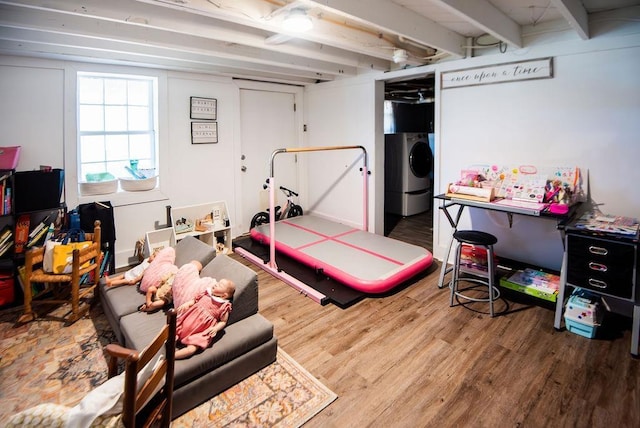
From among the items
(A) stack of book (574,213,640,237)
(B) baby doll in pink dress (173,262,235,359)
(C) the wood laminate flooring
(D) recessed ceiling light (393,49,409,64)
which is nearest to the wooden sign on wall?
(D) recessed ceiling light (393,49,409,64)

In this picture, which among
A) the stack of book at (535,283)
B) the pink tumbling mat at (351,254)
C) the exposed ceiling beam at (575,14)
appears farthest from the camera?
the pink tumbling mat at (351,254)

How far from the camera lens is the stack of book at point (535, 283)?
3.07 meters

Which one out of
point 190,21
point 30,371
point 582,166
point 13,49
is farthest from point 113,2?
point 582,166

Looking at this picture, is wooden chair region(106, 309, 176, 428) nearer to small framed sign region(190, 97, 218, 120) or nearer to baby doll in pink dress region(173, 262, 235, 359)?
baby doll in pink dress region(173, 262, 235, 359)

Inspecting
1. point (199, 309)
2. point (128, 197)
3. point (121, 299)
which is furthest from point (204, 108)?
point (199, 309)

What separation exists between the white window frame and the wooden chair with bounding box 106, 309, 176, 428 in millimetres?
3007

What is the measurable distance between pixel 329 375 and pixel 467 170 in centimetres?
249

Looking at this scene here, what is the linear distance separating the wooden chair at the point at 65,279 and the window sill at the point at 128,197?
953mm

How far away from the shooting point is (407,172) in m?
6.37

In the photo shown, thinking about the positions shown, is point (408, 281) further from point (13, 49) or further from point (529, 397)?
point (13, 49)

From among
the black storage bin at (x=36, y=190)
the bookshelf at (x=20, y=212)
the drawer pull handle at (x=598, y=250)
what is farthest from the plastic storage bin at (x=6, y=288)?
the drawer pull handle at (x=598, y=250)

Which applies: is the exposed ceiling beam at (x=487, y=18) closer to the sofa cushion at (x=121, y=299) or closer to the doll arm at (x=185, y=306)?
the doll arm at (x=185, y=306)

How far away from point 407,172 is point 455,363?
434 centimetres

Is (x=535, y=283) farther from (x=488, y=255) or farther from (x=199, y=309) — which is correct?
(x=199, y=309)
